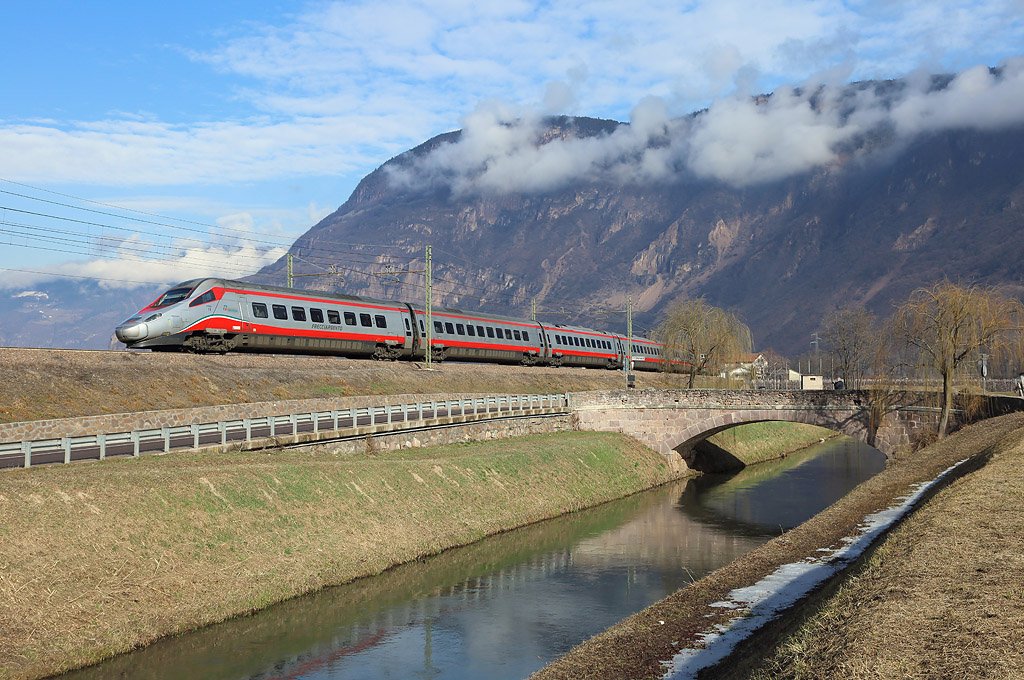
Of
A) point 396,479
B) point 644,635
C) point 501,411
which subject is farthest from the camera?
point 501,411

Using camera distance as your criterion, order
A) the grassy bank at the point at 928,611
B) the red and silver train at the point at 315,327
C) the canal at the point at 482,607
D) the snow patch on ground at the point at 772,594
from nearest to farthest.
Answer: the grassy bank at the point at 928,611, the snow patch on ground at the point at 772,594, the canal at the point at 482,607, the red and silver train at the point at 315,327

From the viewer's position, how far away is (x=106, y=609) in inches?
917

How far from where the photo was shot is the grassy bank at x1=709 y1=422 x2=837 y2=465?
254ft

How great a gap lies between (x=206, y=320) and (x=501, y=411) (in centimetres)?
1852

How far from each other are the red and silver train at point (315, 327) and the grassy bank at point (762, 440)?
2068 cm

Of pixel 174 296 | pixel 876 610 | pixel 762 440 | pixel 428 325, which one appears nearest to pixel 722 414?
pixel 762 440

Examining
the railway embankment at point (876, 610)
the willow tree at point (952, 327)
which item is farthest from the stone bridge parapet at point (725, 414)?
the railway embankment at point (876, 610)

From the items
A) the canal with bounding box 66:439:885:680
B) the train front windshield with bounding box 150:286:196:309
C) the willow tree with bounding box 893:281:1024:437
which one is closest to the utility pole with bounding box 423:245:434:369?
the train front windshield with bounding box 150:286:196:309

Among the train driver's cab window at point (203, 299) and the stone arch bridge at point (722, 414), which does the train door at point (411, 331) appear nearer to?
the stone arch bridge at point (722, 414)

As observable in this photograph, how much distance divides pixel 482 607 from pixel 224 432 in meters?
13.6

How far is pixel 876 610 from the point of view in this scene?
14617 millimetres

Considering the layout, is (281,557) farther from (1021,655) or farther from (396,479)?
(1021,655)

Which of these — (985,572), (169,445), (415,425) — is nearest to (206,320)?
(415,425)

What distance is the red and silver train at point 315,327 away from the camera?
54.8m
